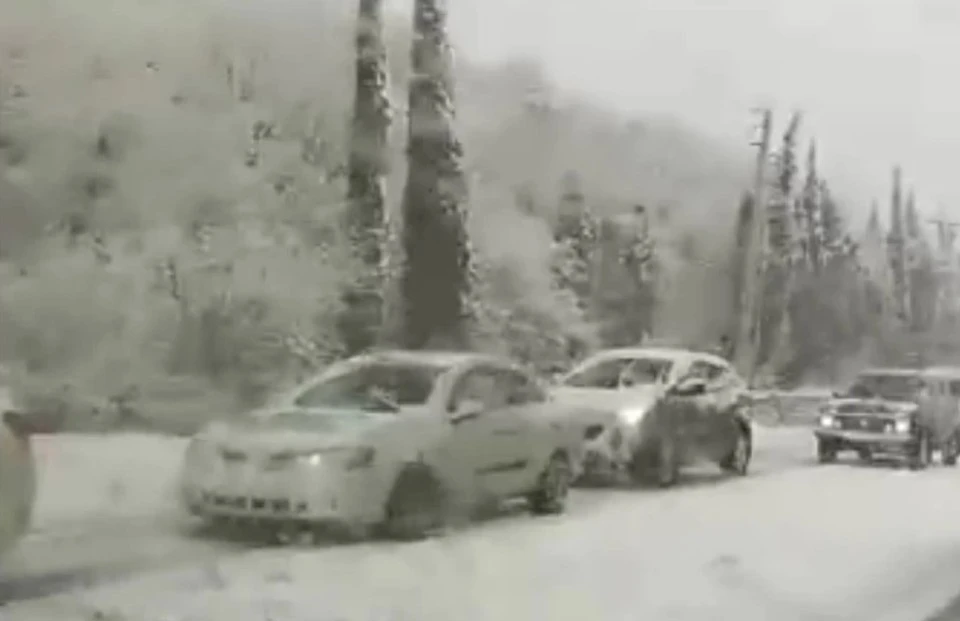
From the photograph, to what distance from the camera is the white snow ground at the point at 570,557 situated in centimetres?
176

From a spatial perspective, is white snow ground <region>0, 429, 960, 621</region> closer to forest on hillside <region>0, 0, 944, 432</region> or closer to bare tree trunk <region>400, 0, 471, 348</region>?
forest on hillside <region>0, 0, 944, 432</region>

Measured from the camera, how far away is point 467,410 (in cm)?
199

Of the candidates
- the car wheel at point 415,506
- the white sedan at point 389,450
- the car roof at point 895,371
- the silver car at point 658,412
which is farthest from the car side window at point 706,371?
the car wheel at point 415,506

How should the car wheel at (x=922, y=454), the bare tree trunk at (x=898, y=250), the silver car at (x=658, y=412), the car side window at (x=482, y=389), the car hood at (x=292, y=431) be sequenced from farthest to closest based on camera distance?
the car wheel at (x=922, y=454) < the bare tree trunk at (x=898, y=250) < the silver car at (x=658, y=412) < the car side window at (x=482, y=389) < the car hood at (x=292, y=431)

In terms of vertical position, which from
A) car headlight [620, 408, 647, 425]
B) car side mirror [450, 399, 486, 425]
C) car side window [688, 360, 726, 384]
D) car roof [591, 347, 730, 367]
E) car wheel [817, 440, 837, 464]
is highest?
car roof [591, 347, 730, 367]

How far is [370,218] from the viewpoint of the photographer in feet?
6.10

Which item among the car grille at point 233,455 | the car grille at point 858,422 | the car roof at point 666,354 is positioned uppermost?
the car roof at point 666,354

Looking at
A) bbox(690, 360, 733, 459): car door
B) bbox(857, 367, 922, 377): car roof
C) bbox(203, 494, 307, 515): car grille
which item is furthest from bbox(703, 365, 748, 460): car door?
bbox(203, 494, 307, 515): car grille

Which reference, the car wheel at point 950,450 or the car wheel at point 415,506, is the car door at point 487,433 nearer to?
the car wheel at point 415,506

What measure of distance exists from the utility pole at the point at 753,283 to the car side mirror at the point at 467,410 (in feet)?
1.29

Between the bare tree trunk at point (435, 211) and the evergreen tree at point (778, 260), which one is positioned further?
the evergreen tree at point (778, 260)

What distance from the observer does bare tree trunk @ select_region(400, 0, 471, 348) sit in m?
1.91

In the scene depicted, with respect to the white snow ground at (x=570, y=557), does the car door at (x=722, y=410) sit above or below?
above

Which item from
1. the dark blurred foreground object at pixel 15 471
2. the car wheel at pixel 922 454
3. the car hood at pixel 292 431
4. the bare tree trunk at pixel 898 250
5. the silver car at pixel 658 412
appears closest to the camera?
the dark blurred foreground object at pixel 15 471
